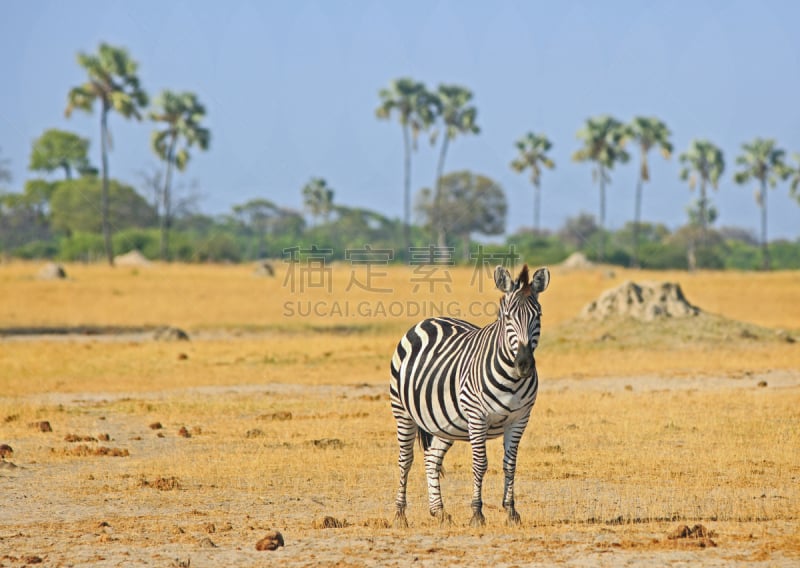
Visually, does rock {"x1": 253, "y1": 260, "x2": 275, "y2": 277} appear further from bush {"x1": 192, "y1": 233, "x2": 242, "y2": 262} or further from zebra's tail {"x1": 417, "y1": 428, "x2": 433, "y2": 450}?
zebra's tail {"x1": 417, "y1": 428, "x2": 433, "y2": 450}

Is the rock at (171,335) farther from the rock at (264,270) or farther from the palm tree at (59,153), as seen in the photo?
the palm tree at (59,153)

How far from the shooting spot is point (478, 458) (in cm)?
1080

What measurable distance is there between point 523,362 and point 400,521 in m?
Result: 2.15

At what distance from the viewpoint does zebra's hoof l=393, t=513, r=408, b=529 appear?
11102mm

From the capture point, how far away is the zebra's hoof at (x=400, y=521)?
11.1 meters

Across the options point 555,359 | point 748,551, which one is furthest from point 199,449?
point 555,359

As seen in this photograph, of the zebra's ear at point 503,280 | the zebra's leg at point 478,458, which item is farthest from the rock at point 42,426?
the zebra's ear at point 503,280

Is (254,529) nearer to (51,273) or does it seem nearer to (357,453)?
(357,453)

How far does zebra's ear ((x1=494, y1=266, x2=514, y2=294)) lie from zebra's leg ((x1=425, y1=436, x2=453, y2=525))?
1.88 m

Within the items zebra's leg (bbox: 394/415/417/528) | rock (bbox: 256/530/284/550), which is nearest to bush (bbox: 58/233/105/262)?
zebra's leg (bbox: 394/415/417/528)

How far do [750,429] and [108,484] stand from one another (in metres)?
9.56

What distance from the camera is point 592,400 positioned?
22.0m

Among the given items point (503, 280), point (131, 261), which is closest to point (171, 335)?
point (503, 280)

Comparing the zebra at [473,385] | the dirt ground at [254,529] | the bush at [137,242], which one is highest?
the bush at [137,242]
